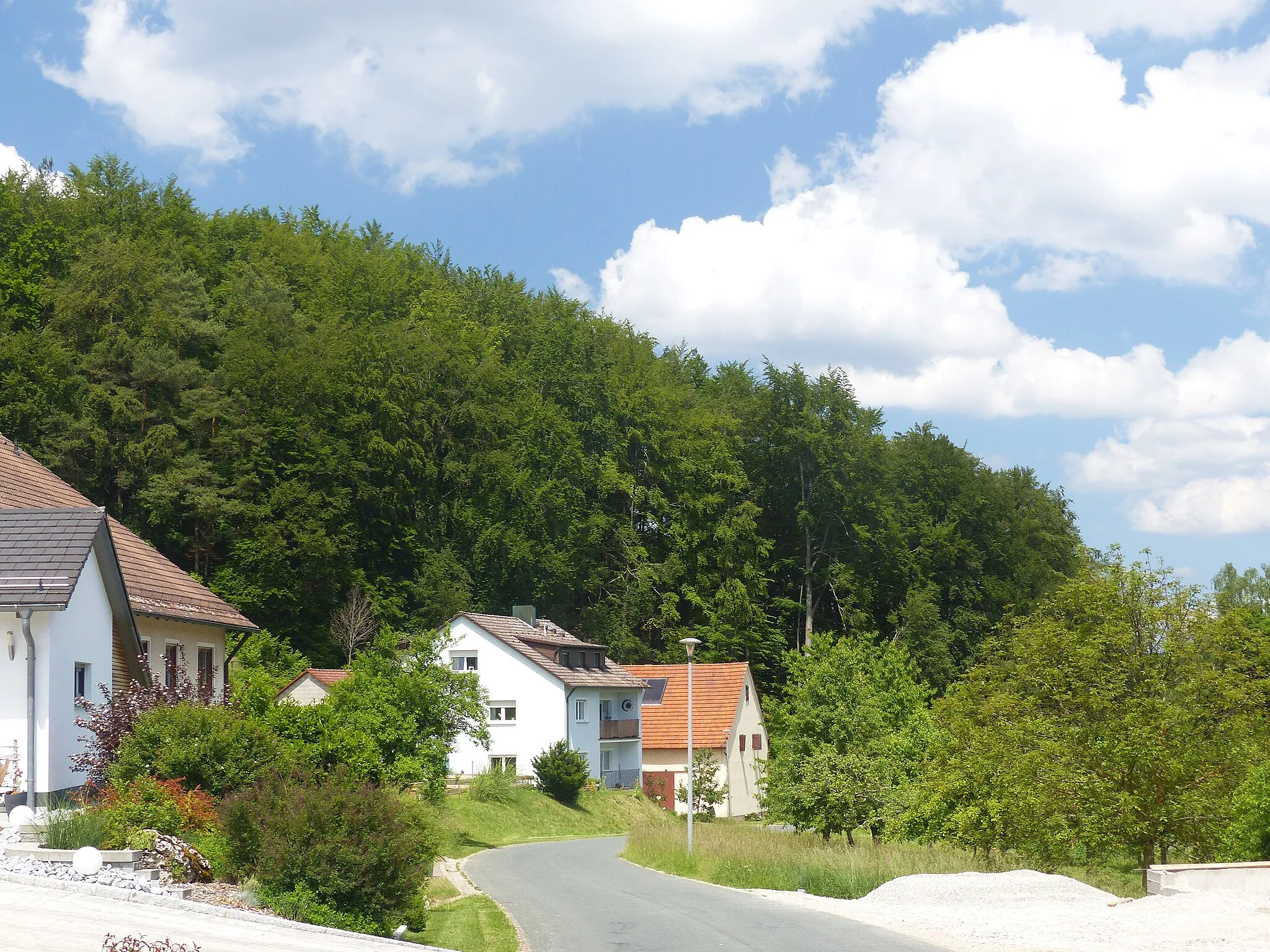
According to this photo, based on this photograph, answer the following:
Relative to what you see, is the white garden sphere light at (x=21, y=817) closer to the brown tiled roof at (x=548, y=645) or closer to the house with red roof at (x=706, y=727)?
the brown tiled roof at (x=548, y=645)

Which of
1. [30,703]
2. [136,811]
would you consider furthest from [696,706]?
[136,811]

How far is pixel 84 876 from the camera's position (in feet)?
48.8

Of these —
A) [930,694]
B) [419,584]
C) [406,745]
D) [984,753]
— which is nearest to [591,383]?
[419,584]

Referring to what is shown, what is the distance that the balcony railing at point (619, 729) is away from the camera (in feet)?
208

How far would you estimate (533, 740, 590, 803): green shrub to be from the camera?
172 feet

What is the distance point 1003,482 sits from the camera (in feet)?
283

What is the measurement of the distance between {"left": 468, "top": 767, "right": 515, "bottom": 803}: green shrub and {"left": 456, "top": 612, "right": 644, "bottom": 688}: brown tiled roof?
424 inches

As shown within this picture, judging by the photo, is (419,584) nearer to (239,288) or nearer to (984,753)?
(239,288)

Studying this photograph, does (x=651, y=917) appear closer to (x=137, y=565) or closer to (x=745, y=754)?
(x=137, y=565)

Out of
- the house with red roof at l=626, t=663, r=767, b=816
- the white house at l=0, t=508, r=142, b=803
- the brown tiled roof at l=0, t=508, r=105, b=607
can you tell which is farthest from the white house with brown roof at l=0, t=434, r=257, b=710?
the house with red roof at l=626, t=663, r=767, b=816

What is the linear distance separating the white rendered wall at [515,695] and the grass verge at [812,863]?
27543mm

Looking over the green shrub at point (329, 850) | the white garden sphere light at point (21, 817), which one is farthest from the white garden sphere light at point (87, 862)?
the white garden sphere light at point (21, 817)

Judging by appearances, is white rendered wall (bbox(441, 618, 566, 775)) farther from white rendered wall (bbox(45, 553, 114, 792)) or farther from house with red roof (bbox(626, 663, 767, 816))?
white rendered wall (bbox(45, 553, 114, 792))

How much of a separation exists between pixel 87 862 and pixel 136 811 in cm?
225
